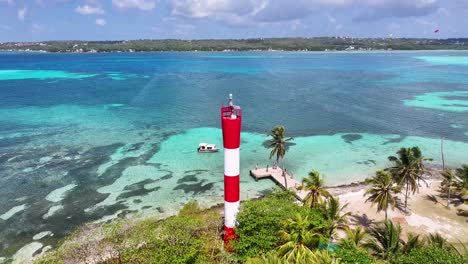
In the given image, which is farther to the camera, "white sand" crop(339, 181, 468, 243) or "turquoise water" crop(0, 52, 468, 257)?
"turquoise water" crop(0, 52, 468, 257)

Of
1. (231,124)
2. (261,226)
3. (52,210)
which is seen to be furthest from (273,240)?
(52,210)

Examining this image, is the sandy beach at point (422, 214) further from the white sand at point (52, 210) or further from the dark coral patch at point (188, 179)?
the white sand at point (52, 210)

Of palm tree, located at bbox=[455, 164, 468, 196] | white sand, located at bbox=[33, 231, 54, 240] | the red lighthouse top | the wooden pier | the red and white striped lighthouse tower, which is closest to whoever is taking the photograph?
the red lighthouse top

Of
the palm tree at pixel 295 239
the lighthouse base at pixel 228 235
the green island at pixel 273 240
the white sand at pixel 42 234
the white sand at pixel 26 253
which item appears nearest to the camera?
the green island at pixel 273 240

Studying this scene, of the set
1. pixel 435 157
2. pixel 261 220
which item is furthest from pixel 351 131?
pixel 261 220

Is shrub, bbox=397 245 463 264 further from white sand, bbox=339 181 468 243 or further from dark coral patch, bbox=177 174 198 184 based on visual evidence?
dark coral patch, bbox=177 174 198 184

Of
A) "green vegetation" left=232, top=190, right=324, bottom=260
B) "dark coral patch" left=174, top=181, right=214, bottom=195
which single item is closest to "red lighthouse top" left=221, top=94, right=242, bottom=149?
"green vegetation" left=232, top=190, right=324, bottom=260

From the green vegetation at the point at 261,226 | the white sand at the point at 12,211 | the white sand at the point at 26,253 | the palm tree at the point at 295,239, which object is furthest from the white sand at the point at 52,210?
the palm tree at the point at 295,239

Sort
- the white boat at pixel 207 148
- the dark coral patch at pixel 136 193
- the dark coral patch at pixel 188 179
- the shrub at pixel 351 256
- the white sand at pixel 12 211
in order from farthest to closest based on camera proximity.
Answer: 1. the white boat at pixel 207 148
2. the dark coral patch at pixel 188 179
3. the dark coral patch at pixel 136 193
4. the white sand at pixel 12 211
5. the shrub at pixel 351 256
